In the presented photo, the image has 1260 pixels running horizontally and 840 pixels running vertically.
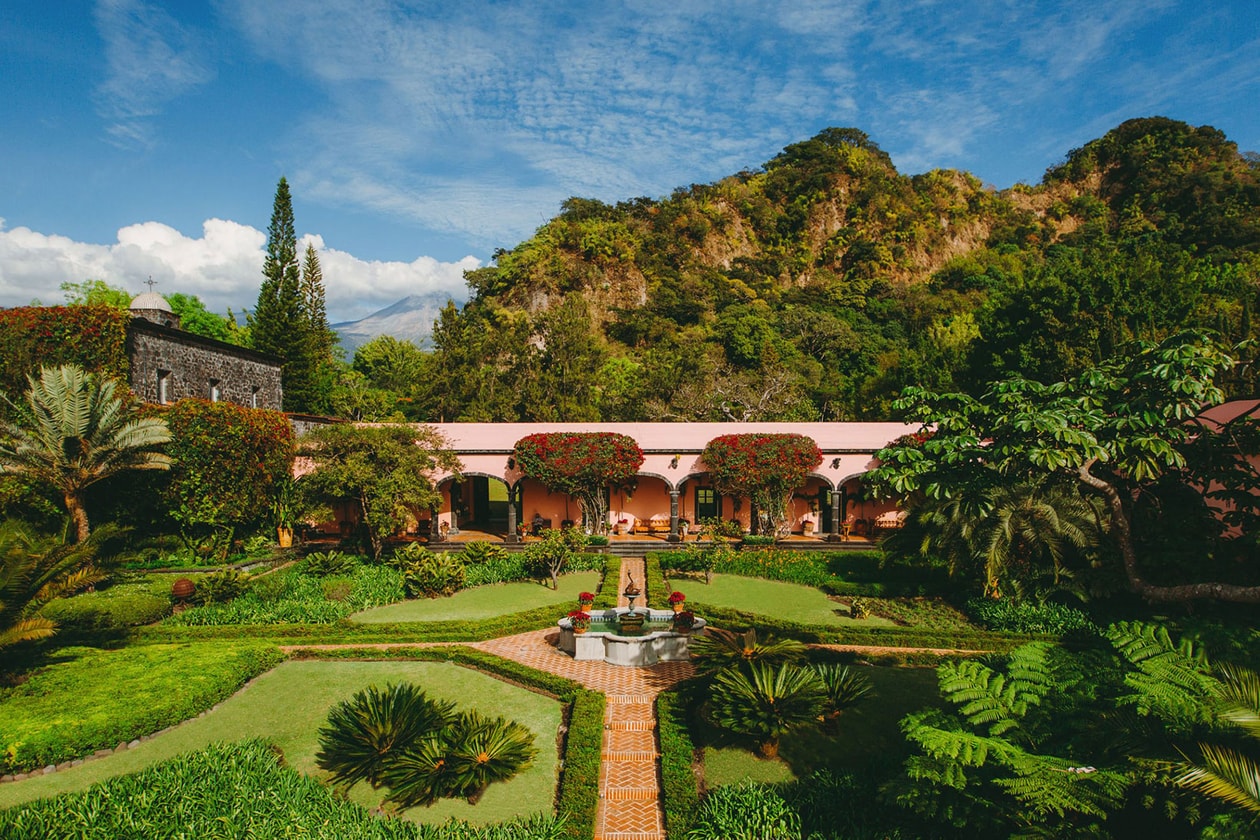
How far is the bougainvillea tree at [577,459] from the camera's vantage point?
20.9 meters

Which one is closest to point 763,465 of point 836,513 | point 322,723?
point 836,513

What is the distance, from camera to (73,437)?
50.5 ft

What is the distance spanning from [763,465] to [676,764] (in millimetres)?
13962

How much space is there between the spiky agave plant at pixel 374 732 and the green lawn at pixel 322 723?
20 cm

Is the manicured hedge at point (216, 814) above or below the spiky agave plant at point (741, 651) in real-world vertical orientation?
below

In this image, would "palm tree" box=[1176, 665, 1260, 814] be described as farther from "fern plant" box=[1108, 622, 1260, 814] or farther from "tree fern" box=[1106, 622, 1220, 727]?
"tree fern" box=[1106, 622, 1220, 727]

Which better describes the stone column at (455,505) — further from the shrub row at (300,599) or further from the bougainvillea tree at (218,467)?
the shrub row at (300,599)

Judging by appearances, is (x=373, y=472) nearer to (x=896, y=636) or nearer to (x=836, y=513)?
(x=896, y=636)

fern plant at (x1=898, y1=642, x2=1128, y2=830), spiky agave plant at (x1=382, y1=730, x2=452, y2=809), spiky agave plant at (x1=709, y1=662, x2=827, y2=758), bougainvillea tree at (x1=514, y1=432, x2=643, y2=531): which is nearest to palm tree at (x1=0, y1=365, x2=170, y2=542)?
bougainvillea tree at (x1=514, y1=432, x2=643, y2=531)

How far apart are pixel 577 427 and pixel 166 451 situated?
39.7 ft

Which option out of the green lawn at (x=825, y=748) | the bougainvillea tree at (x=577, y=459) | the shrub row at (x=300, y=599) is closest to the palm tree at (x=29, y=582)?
the shrub row at (x=300, y=599)

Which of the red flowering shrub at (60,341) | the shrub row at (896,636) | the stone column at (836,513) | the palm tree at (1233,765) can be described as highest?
the red flowering shrub at (60,341)

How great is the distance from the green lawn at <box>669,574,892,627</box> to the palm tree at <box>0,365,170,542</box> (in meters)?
13.7

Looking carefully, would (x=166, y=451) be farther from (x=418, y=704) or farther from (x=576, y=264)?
(x=576, y=264)
